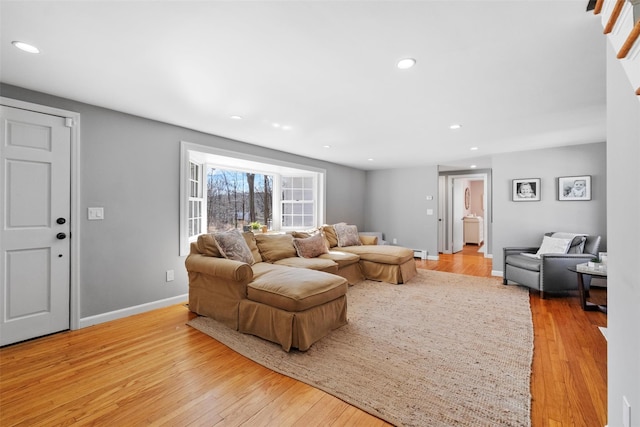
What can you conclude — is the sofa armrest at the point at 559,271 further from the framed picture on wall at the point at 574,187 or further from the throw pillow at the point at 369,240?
the throw pillow at the point at 369,240

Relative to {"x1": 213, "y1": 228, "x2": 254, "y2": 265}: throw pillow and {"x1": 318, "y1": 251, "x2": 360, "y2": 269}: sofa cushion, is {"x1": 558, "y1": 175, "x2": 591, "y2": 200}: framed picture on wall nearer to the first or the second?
{"x1": 318, "y1": 251, "x2": 360, "y2": 269}: sofa cushion

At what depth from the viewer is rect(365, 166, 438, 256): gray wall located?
645 cm

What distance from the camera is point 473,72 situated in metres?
2.11

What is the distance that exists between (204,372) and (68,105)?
276 cm

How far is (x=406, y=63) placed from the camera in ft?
6.48

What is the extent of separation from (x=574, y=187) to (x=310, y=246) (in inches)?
167

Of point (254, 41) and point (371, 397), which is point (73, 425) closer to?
point (371, 397)

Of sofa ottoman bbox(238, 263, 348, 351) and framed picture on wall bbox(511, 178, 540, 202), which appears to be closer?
sofa ottoman bbox(238, 263, 348, 351)

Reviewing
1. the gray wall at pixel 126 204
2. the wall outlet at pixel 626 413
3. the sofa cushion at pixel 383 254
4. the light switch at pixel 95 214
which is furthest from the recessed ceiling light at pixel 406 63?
the light switch at pixel 95 214

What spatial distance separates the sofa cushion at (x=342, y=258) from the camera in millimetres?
4117

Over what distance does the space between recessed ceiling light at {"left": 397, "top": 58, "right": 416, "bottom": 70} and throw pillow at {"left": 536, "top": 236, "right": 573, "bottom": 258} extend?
376 centimetres

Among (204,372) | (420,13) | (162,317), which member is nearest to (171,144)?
(162,317)

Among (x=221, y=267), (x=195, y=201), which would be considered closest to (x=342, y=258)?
(x=221, y=267)

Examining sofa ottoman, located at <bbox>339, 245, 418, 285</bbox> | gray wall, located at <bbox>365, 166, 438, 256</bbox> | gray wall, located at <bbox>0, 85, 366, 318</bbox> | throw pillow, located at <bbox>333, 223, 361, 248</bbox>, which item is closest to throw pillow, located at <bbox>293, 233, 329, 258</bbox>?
sofa ottoman, located at <bbox>339, 245, 418, 285</bbox>
